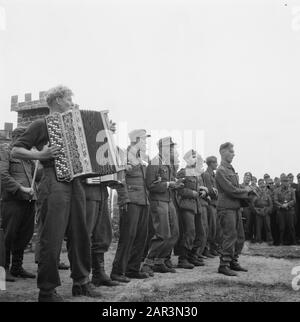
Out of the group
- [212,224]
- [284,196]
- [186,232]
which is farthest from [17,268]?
[284,196]

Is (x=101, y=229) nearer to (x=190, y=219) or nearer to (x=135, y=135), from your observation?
(x=135, y=135)

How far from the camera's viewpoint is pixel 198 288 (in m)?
5.74

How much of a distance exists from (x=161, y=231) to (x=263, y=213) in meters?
7.18

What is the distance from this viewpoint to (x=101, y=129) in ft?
16.4

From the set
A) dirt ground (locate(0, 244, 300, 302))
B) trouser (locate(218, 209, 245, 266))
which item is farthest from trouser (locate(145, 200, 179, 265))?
trouser (locate(218, 209, 245, 266))

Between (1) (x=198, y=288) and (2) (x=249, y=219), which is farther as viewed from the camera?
(2) (x=249, y=219)

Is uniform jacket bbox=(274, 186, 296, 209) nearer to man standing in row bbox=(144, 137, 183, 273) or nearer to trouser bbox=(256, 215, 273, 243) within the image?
trouser bbox=(256, 215, 273, 243)

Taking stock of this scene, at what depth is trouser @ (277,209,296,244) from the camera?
13.0 metres

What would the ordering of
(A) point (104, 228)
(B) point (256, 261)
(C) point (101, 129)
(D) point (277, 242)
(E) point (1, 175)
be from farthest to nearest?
(D) point (277, 242), (B) point (256, 261), (E) point (1, 175), (A) point (104, 228), (C) point (101, 129)

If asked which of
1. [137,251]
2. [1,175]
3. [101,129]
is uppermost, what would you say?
[101,129]

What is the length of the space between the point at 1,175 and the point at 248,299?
3.80 metres

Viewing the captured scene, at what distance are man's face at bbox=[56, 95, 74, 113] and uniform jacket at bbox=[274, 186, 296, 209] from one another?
9.60 meters
